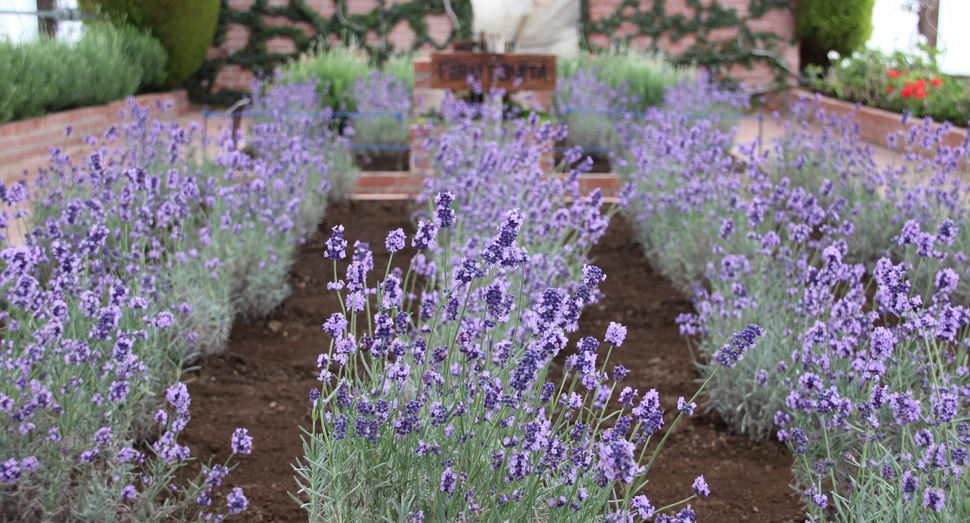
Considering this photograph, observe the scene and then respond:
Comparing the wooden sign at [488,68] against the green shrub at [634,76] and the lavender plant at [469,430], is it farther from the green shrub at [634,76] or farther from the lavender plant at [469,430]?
the lavender plant at [469,430]

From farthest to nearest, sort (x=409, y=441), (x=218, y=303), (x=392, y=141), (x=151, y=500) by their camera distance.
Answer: (x=392, y=141)
(x=218, y=303)
(x=151, y=500)
(x=409, y=441)

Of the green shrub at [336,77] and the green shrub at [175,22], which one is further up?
the green shrub at [175,22]

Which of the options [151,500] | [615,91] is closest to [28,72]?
[615,91]

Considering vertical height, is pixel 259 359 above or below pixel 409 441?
below

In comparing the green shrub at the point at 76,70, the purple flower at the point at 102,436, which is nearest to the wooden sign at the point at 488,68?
the green shrub at the point at 76,70

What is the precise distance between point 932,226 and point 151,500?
10.8 ft

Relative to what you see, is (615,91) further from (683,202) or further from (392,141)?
(683,202)

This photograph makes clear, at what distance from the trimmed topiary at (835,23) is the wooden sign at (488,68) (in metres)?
6.63

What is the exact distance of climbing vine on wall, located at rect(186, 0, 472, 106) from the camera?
11.2 meters

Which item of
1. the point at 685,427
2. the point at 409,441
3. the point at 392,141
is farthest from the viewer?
the point at 392,141

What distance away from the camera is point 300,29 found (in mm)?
11344

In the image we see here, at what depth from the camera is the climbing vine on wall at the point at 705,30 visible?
38.1 ft

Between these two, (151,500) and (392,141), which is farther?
(392,141)

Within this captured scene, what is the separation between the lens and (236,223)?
3.63 metres
